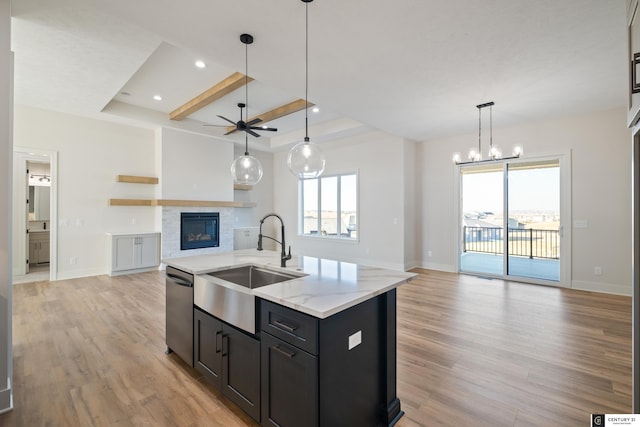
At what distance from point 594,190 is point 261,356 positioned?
19.0 ft

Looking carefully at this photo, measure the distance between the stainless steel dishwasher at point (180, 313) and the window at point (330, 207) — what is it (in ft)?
16.2

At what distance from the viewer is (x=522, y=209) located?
213 inches

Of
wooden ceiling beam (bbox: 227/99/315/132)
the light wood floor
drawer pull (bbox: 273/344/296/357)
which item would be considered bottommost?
the light wood floor

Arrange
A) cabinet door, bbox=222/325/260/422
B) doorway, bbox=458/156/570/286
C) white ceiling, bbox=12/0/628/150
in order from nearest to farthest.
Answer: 1. cabinet door, bbox=222/325/260/422
2. white ceiling, bbox=12/0/628/150
3. doorway, bbox=458/156/570/286

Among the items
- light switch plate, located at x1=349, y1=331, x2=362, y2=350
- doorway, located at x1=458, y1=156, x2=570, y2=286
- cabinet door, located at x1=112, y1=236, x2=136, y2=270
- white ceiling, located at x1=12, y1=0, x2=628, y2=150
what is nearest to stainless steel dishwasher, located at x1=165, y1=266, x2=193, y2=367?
light switch plate, located at x1=349, y1=331, x2=362, y2=350

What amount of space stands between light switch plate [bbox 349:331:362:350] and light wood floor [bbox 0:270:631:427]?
0.72m

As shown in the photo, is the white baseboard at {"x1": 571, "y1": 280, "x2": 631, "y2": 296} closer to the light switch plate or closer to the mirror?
the light switch plate

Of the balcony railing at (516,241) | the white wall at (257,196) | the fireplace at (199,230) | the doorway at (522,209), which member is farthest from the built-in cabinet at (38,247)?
the balcony railing at (516,241)

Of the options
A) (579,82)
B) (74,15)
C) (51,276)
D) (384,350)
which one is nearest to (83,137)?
(51,276)

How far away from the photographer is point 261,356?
5.53 ft

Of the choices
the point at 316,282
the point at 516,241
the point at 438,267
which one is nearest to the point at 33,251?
Answer: the point at 316,282

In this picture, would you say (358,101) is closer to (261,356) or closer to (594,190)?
(261,356)

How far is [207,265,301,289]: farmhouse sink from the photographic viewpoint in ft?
7.96

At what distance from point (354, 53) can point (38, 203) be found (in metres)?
8.02
